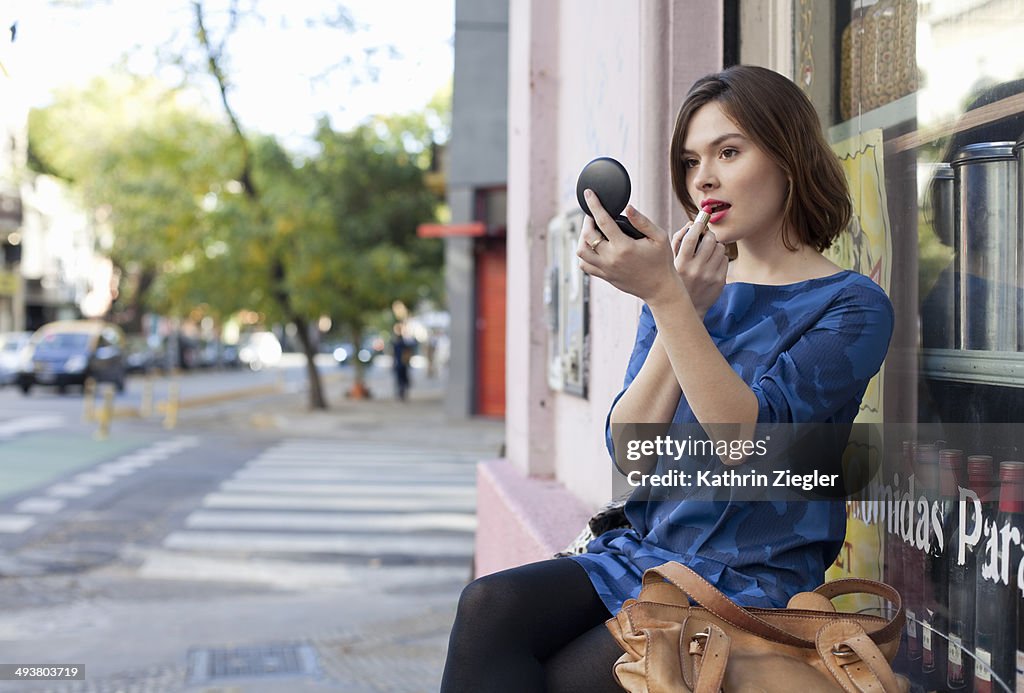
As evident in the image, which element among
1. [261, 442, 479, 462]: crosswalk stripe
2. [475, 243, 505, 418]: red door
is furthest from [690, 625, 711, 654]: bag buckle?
[475, 243, 505, 418]: red door

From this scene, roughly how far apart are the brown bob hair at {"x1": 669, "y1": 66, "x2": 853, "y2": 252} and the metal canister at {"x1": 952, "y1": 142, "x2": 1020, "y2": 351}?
0.90 ft

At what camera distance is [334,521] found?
906 cm

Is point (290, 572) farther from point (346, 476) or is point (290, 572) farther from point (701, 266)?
point (701, 266)

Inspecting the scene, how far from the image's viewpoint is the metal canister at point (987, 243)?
189cm

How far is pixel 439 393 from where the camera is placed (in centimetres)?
3119

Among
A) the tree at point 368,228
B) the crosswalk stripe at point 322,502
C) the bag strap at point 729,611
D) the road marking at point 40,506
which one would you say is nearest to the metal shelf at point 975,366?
the bag strap at point 729,611

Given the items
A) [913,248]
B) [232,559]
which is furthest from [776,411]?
[232,559]

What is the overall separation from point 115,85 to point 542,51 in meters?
37.4

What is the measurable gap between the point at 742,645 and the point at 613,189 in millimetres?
656

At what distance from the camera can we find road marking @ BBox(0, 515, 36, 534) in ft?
27.8

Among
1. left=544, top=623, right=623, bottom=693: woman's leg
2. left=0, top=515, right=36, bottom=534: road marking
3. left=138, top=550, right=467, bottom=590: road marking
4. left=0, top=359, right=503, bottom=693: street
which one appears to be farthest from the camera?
left=0, top=515, right=36, bottom=534: road marking

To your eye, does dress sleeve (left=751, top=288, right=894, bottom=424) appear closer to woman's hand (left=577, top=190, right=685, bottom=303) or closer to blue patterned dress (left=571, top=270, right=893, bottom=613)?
blue patterned dress (left=571, top=270, right=893, bottom=613)

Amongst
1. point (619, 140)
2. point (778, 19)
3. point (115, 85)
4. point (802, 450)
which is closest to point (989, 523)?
point (802, 450)

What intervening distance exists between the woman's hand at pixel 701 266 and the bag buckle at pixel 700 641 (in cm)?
50
